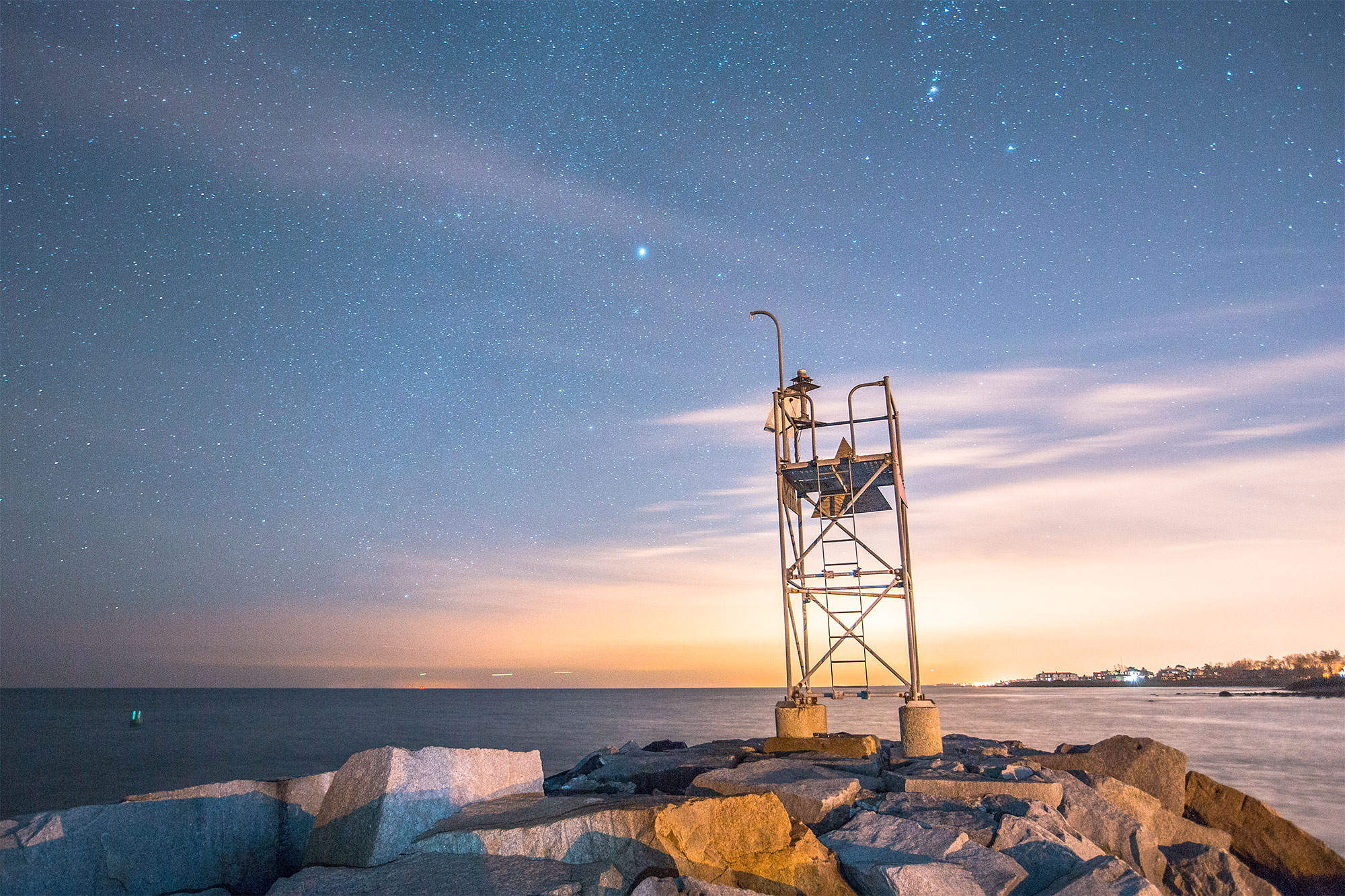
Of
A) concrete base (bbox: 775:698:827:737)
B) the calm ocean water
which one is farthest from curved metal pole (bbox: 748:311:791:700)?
the calm ocean water

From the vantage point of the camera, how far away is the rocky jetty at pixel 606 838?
542cm

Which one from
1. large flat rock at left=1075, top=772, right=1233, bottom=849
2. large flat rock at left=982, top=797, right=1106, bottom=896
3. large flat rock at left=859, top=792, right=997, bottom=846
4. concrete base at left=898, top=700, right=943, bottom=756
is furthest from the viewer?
concrete base at left=898, top=700, right=943, bottom=756

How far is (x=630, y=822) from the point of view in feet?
18.7

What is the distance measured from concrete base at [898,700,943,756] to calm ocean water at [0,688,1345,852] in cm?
1428

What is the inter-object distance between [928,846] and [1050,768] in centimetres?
548

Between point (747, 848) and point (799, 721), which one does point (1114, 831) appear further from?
point (799, 721)

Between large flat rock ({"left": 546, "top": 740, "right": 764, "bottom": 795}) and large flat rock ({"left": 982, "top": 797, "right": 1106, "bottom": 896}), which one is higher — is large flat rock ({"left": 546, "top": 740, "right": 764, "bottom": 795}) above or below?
below

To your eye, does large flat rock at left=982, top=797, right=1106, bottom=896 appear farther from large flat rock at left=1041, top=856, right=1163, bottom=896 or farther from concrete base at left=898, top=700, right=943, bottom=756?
concrete base at left=898, top=700, right=943, bottom=756

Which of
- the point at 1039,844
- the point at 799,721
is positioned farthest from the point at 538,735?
the point at 1039,844

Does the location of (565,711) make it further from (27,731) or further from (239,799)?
(239,799)

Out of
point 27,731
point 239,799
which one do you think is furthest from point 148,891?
point 27,731

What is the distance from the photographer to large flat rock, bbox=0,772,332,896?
6.09 m

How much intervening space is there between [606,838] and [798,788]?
2.93m

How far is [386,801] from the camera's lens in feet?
19.0
